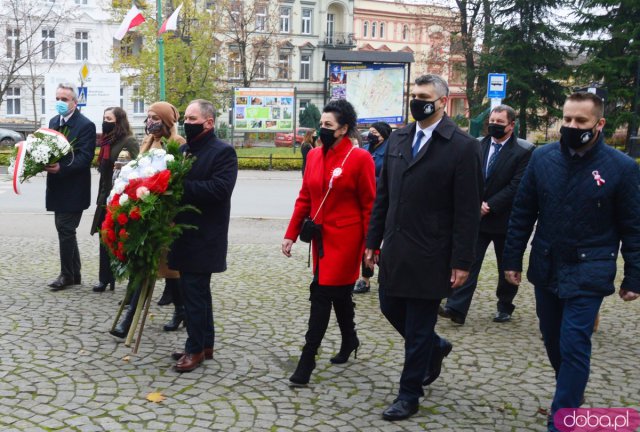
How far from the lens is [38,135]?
23.5 ft

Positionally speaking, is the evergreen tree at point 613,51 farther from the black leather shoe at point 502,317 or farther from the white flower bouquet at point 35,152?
the white flower bouquet at point 35,152

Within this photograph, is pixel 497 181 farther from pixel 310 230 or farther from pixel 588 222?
pixel 588 222

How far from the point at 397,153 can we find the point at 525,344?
2485 mm

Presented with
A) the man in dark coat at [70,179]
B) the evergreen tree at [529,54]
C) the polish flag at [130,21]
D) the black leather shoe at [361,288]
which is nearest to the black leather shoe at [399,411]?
the black leather shoe at [361,288]

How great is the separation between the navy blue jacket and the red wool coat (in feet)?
4.12

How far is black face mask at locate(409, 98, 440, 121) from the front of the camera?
4.45m

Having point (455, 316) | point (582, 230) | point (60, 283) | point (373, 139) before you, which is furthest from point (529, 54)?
point (582, 230)

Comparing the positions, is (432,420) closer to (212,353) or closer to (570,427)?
(570,427)

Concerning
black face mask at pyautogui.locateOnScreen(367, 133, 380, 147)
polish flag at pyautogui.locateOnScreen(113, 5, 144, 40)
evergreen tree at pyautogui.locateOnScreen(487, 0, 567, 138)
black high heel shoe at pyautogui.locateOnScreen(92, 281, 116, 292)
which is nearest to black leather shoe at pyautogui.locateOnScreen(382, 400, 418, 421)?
black face mask at pyautogui.locateOnScreen(367, 133, 380, 147)

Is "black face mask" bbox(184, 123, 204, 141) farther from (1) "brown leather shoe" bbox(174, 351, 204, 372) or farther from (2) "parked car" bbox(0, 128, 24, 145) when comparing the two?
(2) "parked car" bbox(0, 128, 24, 145)

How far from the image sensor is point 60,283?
7699 mm

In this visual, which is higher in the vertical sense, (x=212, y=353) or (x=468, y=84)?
(x=468, y=84)

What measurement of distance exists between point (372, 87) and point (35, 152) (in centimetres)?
2356

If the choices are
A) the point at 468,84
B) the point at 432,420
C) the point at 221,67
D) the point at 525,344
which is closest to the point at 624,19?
the point at 468,84
